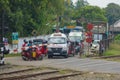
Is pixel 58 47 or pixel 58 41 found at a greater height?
pixel 58 41

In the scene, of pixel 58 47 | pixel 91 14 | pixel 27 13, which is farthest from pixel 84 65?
pixel 91 14

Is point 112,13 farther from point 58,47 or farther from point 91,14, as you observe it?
point 58,47

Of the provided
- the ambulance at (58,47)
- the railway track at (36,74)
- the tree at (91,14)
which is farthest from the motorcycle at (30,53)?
the tree at (91,14)

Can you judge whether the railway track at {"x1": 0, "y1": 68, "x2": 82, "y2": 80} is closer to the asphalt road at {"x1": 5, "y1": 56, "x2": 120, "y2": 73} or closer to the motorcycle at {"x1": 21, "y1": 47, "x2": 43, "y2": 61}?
the asphalt road at {"x1": 5, "y1": 56, "x2": 120, "y2": 73}

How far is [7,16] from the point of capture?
41062 millimetres

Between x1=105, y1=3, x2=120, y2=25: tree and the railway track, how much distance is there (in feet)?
387

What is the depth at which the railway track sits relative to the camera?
1894 centimetres

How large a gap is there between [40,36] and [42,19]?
15.7ft

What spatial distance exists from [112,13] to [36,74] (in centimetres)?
12810

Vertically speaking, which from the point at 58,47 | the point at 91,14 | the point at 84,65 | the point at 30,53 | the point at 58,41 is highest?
the point at 91,14

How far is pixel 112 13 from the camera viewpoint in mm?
146250

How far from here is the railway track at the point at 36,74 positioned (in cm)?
1894

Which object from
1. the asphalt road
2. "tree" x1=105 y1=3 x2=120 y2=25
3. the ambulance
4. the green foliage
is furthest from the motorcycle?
"tree" x1=105 y1=3 x2=120 y2=25

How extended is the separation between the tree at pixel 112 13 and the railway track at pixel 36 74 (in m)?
118
